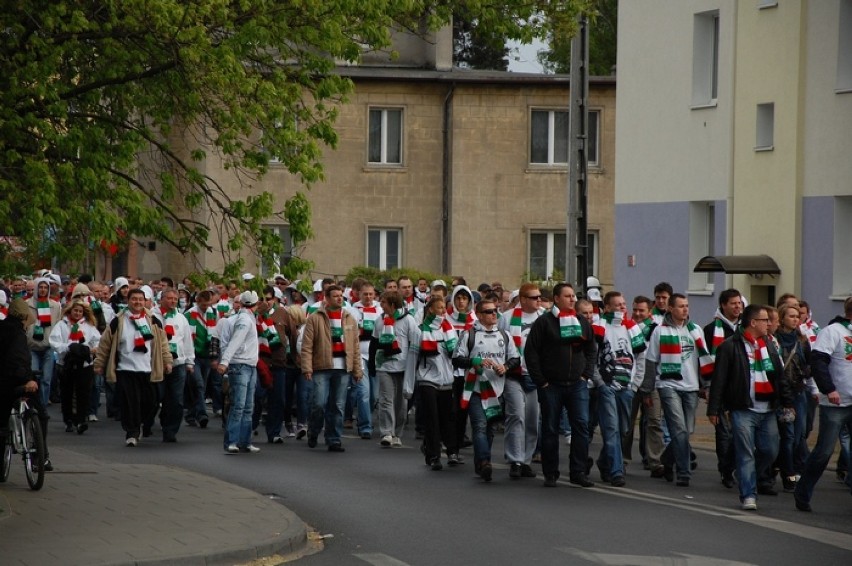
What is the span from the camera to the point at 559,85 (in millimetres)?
43250

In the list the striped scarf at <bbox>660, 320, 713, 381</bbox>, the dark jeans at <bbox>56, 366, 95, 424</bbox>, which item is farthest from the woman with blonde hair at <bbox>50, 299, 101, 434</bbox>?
the striped scarf at <bbox>660, 320, 713, 381</bbox>

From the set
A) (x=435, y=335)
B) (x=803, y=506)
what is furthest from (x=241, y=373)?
(x=803, y=506)

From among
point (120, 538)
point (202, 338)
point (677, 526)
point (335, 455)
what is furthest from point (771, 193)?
point (120, 538)

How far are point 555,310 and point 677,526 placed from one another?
11.8 feet

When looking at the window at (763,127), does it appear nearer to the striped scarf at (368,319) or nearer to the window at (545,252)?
the striped scarf at (368,319)

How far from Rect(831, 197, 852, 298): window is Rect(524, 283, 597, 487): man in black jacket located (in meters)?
14.1

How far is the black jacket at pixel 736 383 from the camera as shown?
48.0ft

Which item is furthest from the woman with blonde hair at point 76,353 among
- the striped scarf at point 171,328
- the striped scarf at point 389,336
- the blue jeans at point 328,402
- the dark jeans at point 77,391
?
the striped scarf at point 389,336

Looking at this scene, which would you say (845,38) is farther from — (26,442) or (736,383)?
(26,442)

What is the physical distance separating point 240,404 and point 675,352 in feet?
17.2

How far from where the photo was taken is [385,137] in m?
43.8

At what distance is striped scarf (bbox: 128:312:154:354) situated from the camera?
1972 cm

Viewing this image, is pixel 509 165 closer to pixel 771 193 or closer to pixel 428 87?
pixel 428 87

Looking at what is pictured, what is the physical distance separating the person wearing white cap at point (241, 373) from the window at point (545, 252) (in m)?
25.2
